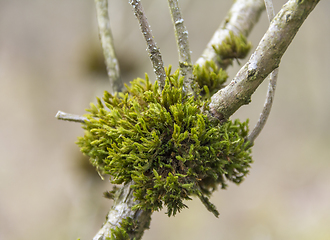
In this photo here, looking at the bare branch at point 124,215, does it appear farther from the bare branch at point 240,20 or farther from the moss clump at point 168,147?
the bare branch at point 240,20

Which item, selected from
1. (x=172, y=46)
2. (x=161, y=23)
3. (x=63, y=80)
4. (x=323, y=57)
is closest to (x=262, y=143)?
(x=323, y=57)

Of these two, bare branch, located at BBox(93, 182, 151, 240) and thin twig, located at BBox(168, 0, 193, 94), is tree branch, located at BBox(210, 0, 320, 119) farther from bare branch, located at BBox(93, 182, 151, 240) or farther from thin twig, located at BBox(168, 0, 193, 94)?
bare branch, located at BBox(93, 182, 151, 240)

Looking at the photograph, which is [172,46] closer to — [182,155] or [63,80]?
[63,80]

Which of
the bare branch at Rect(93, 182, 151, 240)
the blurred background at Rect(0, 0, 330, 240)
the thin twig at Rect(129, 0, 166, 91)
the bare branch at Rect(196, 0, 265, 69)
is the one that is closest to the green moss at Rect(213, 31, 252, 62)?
the bare branch at Rect(196, 0, 265, 69)

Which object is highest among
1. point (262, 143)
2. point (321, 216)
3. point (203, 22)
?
point (203, 22)

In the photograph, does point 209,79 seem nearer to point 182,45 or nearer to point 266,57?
point 182,45
